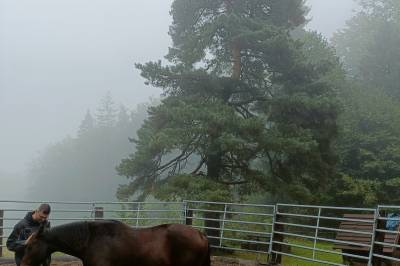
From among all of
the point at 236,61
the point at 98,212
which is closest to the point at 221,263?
the point at 98,212

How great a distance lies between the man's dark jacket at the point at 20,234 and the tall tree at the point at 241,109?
7579mm

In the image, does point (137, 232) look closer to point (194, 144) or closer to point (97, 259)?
point (97, 259)

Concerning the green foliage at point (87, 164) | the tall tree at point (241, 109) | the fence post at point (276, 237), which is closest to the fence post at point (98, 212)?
the tall tree at point (241, 109)

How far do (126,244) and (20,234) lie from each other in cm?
149

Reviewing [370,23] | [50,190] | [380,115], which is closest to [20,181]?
[50,190]

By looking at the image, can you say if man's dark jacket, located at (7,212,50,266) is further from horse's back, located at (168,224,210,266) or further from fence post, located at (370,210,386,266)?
fence post, located at (370,210,386,266)

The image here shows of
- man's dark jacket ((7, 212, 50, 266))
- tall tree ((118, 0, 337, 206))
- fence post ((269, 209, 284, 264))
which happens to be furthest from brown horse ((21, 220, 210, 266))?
tall tree ((118, 0, 337, 206))

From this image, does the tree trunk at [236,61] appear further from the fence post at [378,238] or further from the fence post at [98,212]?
the fence post at [378,238]

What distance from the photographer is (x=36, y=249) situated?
22.0 feet

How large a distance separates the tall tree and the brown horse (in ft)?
23.0

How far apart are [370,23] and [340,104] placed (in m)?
27.0

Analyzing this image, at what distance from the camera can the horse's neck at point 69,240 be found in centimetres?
691

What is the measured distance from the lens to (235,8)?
58.7 ft

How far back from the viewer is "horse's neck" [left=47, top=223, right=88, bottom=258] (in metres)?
6.91
